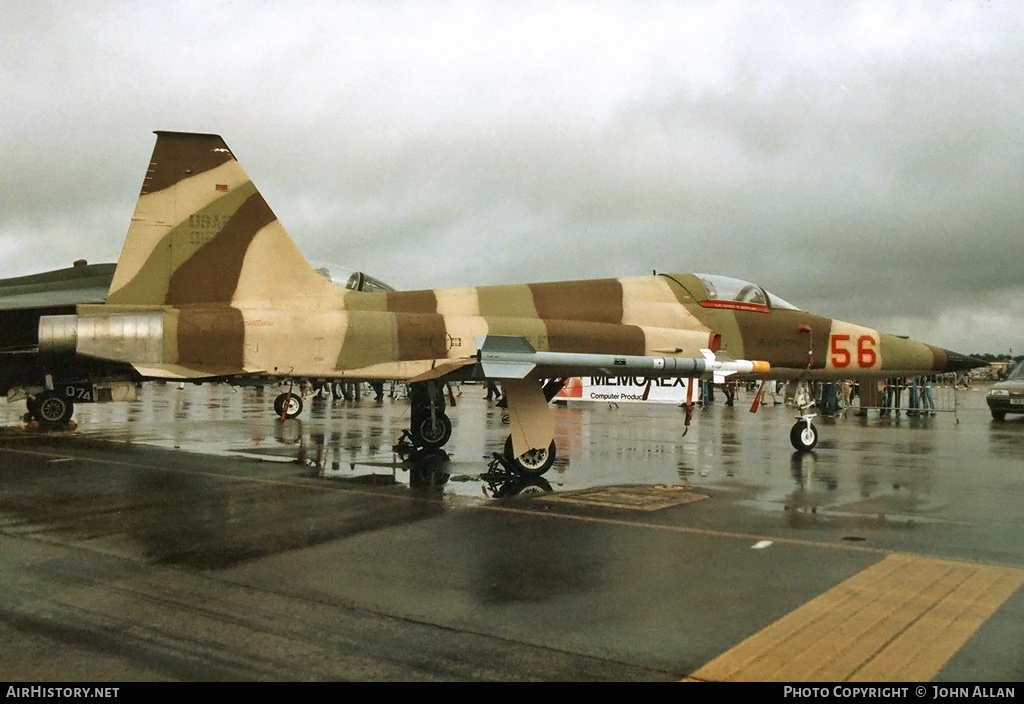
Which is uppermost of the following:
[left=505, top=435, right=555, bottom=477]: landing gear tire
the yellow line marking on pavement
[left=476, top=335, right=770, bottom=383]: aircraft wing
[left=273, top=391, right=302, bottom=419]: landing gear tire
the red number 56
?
the red number 56

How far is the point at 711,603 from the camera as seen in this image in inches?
207

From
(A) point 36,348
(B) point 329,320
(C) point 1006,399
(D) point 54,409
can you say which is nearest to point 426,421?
(B) point 329,320

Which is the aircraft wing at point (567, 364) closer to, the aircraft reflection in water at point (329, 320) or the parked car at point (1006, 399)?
the aircraft reflection in water at point (329, 320)

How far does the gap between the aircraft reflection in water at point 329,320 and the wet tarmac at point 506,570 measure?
5.18ft

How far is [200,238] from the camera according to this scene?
456 inches

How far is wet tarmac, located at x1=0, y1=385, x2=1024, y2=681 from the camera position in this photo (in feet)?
13.9

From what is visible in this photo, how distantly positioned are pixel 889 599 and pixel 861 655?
122cm

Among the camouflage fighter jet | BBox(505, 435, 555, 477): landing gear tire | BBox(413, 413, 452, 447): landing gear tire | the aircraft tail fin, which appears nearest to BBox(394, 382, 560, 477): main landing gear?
BBox(413, 413, 452, 447): landing gear tire

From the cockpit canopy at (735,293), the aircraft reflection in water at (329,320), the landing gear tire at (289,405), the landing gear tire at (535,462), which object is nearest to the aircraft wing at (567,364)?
the aircraft reflection in water at (329,320)

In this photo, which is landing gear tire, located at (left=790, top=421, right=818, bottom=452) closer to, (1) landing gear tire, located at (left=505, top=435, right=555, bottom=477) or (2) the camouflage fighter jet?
(1) landing gear tire, located at (left=505, top=435, right=555, bottom=477)

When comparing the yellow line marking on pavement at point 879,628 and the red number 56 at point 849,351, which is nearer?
the yellow line marking on pavement at point 879,628

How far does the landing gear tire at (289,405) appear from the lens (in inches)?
896

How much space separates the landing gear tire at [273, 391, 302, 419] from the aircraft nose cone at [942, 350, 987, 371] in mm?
16904
